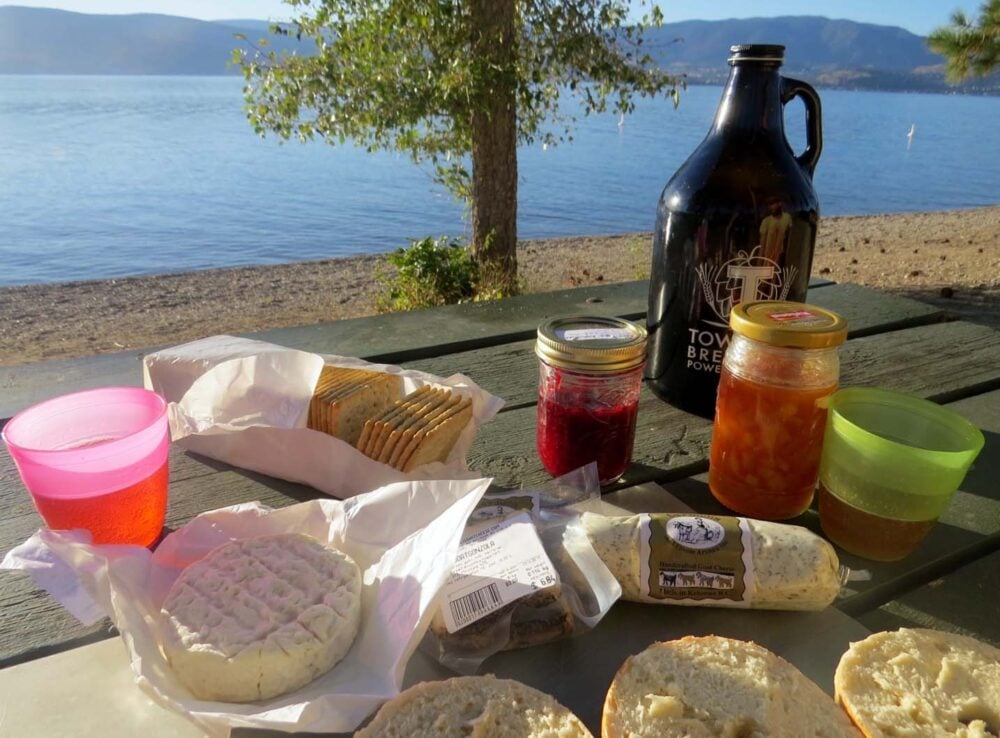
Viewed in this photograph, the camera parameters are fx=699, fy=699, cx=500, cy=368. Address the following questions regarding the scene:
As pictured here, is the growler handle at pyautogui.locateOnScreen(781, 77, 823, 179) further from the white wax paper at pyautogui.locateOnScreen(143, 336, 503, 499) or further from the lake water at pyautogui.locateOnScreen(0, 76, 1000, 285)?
the lake water at pyautogui.locateOnScreen(0, 76, 1000, 285)

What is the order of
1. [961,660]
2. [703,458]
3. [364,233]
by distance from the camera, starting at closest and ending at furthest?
1. [961,660]
2. [703,458]
3. [364,233]

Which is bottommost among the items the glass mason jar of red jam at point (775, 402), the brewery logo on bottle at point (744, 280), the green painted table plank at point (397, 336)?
the green painted table plank at point (397, 336)

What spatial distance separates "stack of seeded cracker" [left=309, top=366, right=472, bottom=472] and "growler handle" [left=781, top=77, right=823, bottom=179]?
1012mm

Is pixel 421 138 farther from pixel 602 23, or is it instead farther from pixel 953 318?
pixel 953 318

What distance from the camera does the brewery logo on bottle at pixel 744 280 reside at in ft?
5.17

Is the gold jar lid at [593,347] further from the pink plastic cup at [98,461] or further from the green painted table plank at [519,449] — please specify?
the pink plastic cup at [98,461]

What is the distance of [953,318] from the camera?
285 cm

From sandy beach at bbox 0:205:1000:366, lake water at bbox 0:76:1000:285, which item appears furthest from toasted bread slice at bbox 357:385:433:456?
sandy beach at bbox 0:205:1000:366

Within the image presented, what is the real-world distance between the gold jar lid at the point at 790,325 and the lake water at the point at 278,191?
202 inches

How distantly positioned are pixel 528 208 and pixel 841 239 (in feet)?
24.1

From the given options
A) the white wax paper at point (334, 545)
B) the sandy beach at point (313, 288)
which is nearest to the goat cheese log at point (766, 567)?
the white wax paper at point (334, 545)

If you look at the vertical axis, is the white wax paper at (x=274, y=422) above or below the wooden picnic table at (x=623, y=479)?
above

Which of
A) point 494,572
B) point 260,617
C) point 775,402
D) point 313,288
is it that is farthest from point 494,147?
point 313,288

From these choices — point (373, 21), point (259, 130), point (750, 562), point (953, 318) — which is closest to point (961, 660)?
point (750, 562)
